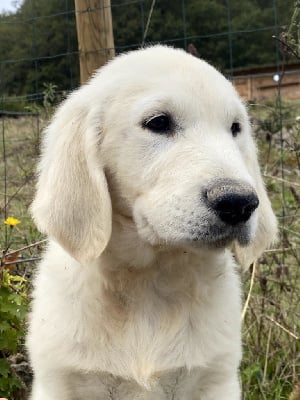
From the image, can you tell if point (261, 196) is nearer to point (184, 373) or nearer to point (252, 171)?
point (252, 171)

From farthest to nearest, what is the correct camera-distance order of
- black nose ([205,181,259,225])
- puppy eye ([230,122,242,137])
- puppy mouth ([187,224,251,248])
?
1. puppy eye ([230,122,242,137])
2. puppy mouth ([187,224,251,248])
3. black nose ([205,181,259,225])

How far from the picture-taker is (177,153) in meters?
2.29

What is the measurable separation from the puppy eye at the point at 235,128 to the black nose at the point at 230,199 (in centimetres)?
46

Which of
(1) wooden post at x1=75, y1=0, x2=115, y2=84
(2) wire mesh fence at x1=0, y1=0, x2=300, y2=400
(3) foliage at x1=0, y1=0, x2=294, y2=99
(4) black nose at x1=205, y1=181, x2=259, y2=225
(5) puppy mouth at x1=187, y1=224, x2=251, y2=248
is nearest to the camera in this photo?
(4) black nose at x1=205, y1=181, x2=259, y2=225

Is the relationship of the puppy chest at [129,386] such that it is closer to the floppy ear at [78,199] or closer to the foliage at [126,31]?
the floppy ear at [78,199]

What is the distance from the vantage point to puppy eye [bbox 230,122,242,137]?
2.53m

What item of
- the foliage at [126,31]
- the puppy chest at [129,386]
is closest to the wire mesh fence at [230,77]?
the foliage at [126,31]

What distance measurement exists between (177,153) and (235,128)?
366mm

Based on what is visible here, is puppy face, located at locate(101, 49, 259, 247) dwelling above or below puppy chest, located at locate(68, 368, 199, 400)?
above

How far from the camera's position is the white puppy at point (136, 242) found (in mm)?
2342

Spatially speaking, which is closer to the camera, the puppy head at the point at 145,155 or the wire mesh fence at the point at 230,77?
the puppy head at the point at 145,155

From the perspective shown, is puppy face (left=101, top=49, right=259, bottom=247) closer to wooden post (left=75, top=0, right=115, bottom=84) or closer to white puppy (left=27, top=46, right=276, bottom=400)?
white puppy (left=27, top=46, right=276, bottom=400)

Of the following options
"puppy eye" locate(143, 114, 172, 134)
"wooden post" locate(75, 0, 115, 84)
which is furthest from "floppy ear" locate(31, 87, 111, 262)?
"wooden post" locate(75, 0, 115, 84)

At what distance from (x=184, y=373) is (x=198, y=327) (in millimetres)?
173
